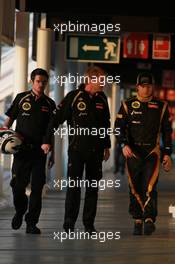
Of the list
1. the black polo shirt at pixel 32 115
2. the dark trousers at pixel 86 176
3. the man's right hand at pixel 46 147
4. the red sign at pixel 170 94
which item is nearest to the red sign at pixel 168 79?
the red sign at pixel 170 94

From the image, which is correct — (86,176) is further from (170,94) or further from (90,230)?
(170,94)

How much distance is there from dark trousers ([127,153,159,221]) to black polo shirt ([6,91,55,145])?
3.50 ft

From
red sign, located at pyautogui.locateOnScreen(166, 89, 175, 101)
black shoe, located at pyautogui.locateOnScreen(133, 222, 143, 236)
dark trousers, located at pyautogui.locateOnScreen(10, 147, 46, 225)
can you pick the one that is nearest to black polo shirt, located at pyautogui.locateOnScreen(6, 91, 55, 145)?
dark trousers, located at pyautogui.locateOnScreen(10, 147, 46, 225)

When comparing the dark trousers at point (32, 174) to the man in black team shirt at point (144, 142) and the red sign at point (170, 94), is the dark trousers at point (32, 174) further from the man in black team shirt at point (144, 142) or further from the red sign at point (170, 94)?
the red sign at point (170, 94)

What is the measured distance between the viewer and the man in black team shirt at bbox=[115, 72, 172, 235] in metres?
12.7

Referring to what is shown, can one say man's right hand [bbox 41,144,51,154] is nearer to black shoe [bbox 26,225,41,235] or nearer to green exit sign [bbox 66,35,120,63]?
black shoe [bbox 26,225,41,235]

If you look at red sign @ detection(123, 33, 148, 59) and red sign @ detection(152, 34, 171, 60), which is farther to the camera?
red sign @ detection(123, 33, 148, 59)

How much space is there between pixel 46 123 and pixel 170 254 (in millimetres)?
2545

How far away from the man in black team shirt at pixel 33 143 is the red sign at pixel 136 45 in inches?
528

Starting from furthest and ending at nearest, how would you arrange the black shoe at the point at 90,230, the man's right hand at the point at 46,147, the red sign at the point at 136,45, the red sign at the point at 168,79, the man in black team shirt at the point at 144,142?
the red sign at the point at 168,79
the red sign at the point at 136,45
the man in black team shirt at the point at 144,142
the black shoe at the point at 90,230
the man's right hand at the point at 46,147

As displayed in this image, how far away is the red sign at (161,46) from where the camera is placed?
83.6 feet

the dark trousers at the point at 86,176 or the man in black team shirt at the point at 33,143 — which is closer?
the dark trousers at the point at 86,176

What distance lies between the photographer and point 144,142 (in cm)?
1273

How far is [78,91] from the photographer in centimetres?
1247
